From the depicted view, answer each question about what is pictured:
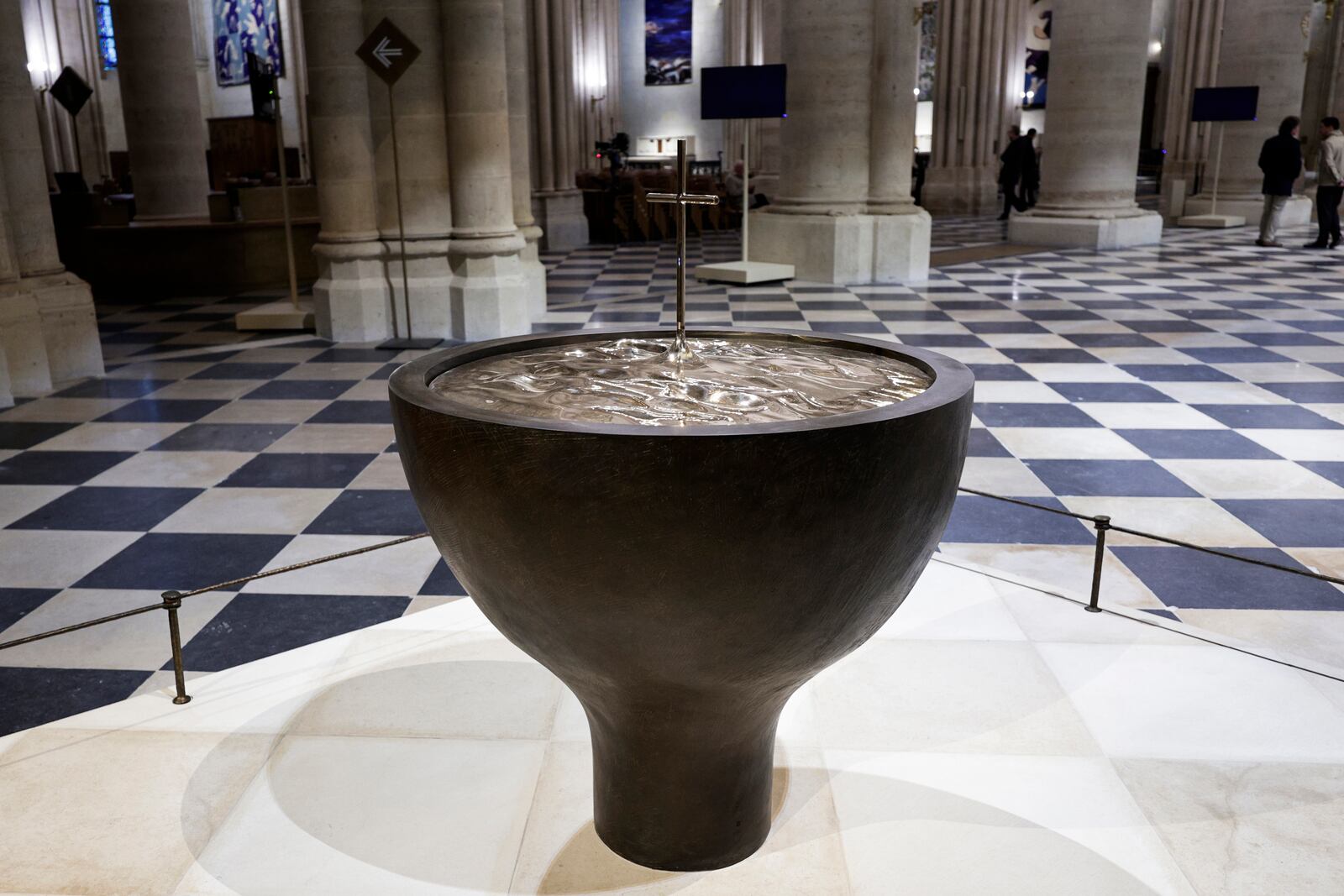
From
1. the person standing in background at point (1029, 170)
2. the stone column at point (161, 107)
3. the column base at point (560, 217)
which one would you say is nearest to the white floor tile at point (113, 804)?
the stone column at point (161, 107)

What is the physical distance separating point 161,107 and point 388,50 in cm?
560

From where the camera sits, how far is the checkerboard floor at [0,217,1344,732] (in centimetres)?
335

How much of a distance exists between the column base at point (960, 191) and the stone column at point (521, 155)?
44.0 feet

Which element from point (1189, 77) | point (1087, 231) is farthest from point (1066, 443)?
point (1189, 77)

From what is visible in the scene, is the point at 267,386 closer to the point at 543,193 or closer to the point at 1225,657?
the point at 1225,657

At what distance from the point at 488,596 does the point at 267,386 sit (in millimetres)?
5302

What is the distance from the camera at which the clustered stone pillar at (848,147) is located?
10281 millimetres

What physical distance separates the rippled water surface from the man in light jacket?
46.7 feet

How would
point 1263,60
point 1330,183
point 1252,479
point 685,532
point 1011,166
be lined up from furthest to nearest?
1. point 1011,166
2. point 1263,60
3. point 1330,183
4. point 1252,479
5. point 685,532

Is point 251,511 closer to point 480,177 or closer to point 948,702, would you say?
point 948,702

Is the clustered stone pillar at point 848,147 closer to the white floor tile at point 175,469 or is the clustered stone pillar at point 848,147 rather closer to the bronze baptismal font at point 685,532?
the white floor tile at point 175,469

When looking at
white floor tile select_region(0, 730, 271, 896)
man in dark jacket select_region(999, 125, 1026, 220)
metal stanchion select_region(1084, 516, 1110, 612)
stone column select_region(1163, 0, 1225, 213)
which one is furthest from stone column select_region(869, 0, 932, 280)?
stone column select_region(1163, 0, 1225, 213)

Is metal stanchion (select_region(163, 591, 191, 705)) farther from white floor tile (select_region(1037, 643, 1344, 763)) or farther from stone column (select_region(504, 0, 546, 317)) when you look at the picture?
stone column (select_region(504, 0, 546, 317))

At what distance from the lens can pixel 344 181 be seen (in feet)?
25.6
